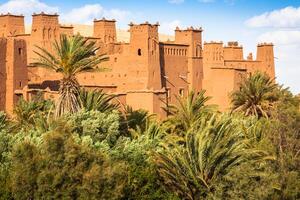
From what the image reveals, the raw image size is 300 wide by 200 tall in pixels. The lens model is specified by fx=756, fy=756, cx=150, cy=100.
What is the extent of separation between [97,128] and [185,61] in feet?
75.5

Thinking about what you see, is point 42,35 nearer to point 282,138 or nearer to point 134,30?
point 134,30

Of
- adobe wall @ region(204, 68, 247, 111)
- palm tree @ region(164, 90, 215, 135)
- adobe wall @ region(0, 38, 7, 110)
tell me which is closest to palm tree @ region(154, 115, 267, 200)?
palm tree @ region(164, 90, 215, 135)

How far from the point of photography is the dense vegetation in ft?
63.2

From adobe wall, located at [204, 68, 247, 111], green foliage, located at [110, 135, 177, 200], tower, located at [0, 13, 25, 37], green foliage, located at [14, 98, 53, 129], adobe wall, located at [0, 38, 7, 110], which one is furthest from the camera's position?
adobe wall, located at [204, 68, 247, 111]

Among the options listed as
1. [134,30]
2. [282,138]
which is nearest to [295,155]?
[282,138]

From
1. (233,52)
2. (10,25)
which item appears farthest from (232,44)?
(10,25)

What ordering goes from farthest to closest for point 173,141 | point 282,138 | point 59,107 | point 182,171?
point 282,138, point 59,107, point 173,141, point 182,171

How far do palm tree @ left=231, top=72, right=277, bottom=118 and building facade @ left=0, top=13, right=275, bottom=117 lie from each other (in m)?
4.05

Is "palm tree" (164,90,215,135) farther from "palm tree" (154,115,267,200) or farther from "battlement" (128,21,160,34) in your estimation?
"battlement" (128,21,160,34)

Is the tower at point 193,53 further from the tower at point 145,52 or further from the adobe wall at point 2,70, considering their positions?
the adobe wall at point 2,70

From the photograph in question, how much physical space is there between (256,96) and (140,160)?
14.5 metres

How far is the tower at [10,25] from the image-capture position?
1677 inches

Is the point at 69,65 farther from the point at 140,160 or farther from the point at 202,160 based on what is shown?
the point at 202,160

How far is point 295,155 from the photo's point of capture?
1001 inches
